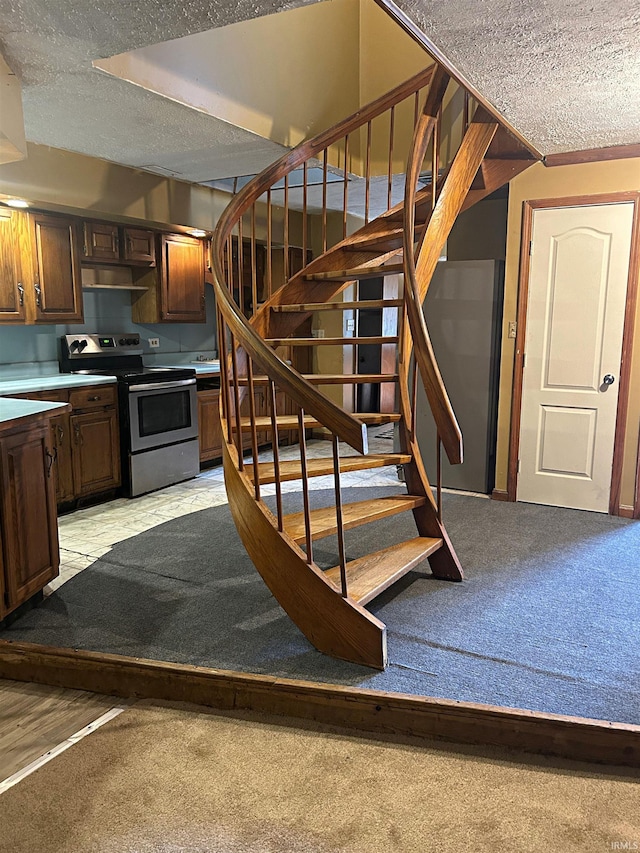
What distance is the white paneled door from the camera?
165 inches

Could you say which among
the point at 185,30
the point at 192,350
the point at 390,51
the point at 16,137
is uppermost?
the point at 390,51

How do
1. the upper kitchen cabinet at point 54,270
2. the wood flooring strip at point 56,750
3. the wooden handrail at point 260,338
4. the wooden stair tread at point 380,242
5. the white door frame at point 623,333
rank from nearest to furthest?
the wood flooring strip at point 56,750 → the wooden handrail at point 260,338 → the wooden stair tread at point 380,242 → the white door frame at point 623,333 → the upper kitchen cabinet at point 54,270

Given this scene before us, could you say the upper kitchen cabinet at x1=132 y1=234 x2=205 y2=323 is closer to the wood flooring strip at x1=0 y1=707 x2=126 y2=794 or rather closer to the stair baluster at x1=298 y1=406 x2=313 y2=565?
the stair baluster at x1=298 y1=406 x2=313 y2=565

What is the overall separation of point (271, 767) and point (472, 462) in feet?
10.9

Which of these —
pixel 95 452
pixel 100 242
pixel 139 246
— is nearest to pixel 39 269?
pixel 100 242

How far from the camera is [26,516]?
2.75m

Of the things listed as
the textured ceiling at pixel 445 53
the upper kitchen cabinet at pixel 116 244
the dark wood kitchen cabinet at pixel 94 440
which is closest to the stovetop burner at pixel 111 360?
the dark wood kitchen cabinet at pixel 94 440

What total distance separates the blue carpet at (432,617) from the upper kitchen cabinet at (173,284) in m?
2.23

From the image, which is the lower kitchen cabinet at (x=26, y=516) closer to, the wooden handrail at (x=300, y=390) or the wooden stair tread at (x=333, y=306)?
the wooden handrail at (x=300, y=390)

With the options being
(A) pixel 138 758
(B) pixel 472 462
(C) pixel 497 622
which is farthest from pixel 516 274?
(A) pixel 138 758

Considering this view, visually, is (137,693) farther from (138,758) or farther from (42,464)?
(42,464)

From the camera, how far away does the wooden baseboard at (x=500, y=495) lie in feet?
15.4

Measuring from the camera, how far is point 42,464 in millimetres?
2881

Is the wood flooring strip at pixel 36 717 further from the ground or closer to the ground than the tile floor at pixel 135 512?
closer to the ground
